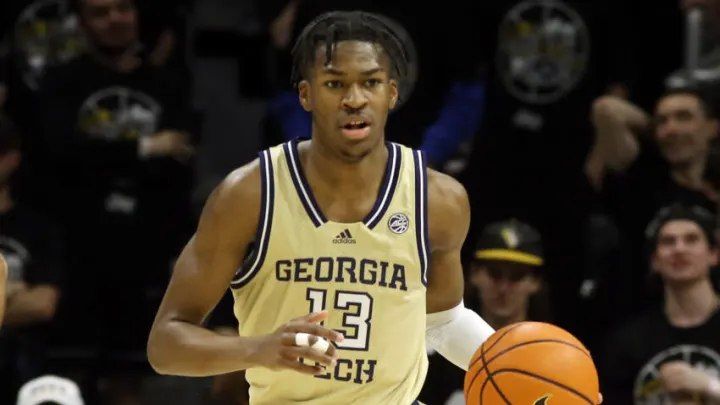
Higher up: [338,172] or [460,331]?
[338,172]

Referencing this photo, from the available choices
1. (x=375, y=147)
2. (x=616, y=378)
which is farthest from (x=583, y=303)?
(x=375, y=147)

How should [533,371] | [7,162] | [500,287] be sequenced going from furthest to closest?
[7,162], [500,287], [533,371]

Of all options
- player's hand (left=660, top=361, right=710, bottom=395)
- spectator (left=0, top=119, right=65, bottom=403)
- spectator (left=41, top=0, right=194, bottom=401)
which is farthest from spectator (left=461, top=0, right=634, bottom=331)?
spectator (left=0, top=119, right=65, bottom=403)

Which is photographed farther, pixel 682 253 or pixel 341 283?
pixel 682 253

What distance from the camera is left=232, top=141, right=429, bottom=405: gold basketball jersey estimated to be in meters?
4.19

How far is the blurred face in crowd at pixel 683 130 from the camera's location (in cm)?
696

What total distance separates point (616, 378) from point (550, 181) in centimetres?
104

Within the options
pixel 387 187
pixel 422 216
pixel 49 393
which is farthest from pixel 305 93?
pixel 49 393

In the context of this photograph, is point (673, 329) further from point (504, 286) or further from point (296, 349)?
point (296, 349)

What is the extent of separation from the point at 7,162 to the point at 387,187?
9.74ft

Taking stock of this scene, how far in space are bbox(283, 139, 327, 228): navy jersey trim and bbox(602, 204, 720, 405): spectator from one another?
2.60m

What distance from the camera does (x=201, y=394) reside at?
632 cm

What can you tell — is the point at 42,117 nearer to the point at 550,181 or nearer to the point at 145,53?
the point at 145,53

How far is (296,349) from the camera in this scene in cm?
371
